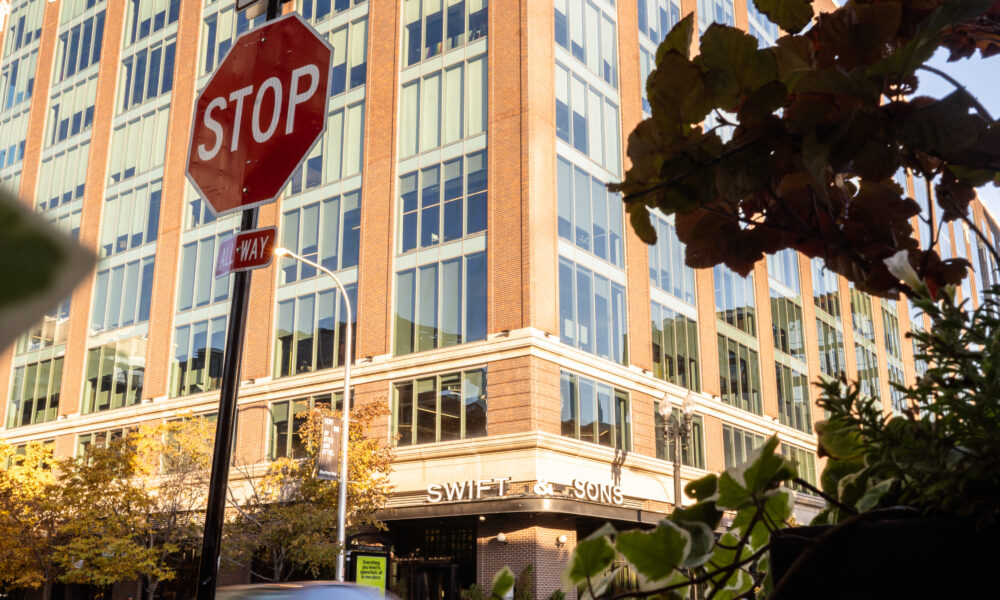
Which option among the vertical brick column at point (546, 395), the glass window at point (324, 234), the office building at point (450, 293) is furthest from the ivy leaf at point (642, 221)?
the glass window at point (324, 234)

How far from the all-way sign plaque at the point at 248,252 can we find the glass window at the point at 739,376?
3373 centimetres

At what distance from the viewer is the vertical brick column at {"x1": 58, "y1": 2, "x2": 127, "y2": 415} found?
39812 millimetres

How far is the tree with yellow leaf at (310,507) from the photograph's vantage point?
2472 centimetres

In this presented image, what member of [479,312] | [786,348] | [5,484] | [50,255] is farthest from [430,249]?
[50,255]

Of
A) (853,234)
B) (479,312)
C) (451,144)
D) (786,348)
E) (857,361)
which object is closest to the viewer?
(853,234)

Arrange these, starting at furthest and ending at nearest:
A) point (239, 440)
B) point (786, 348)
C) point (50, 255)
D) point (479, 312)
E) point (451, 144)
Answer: point (786, 348) → point (239, 440) → point (451, 144) → point (479, 312) → point (50, 255)

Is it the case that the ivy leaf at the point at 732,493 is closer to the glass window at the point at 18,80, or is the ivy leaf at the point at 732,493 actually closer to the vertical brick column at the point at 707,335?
the vertical brick column at the point at 707,335

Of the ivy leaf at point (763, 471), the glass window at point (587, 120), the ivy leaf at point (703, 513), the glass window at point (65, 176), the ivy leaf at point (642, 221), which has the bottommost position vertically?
the ivy leaf at point (703, 513)

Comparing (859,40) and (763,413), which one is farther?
(763,413)

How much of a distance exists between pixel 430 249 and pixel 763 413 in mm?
18462

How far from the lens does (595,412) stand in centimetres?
2953

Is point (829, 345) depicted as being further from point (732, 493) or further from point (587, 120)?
point (732, 493)

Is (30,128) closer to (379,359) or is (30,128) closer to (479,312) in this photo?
(379,359)

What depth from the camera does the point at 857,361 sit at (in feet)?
163
